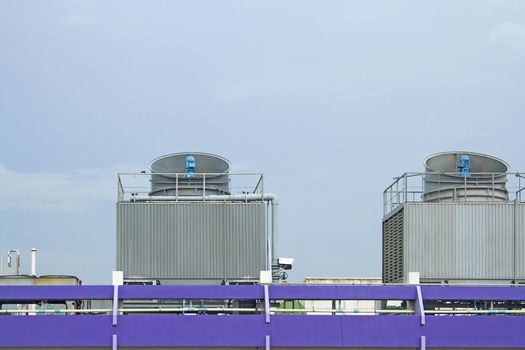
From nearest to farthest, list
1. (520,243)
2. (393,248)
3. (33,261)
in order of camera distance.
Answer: (520,243) < (393,248) < (33,261)

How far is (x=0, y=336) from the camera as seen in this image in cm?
2852

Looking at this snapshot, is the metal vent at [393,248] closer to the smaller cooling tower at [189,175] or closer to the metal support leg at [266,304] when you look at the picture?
the smaller cooling tower at [189,175]

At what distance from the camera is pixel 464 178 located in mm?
38906

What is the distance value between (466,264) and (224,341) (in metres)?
11.8

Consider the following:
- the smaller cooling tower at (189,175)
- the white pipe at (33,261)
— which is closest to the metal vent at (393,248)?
the smaller cooling tower at (189,175)

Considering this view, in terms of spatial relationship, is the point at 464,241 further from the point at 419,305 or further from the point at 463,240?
the point at 419,305

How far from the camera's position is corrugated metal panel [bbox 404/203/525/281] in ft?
121

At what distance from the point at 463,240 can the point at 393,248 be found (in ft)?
10.9

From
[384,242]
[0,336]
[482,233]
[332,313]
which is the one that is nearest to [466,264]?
[482,233]

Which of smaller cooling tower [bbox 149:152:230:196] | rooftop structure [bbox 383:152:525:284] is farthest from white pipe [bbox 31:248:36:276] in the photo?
rooftop structure [bbox 383:152:525:284]

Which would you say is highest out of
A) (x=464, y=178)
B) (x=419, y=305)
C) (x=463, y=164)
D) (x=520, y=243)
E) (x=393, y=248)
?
(x=463, y=164)

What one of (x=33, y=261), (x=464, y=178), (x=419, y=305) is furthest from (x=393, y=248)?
(x=33, y=261)

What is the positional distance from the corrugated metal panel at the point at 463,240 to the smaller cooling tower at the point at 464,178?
1.29 metres

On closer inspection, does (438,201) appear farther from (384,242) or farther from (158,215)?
(158,215)
